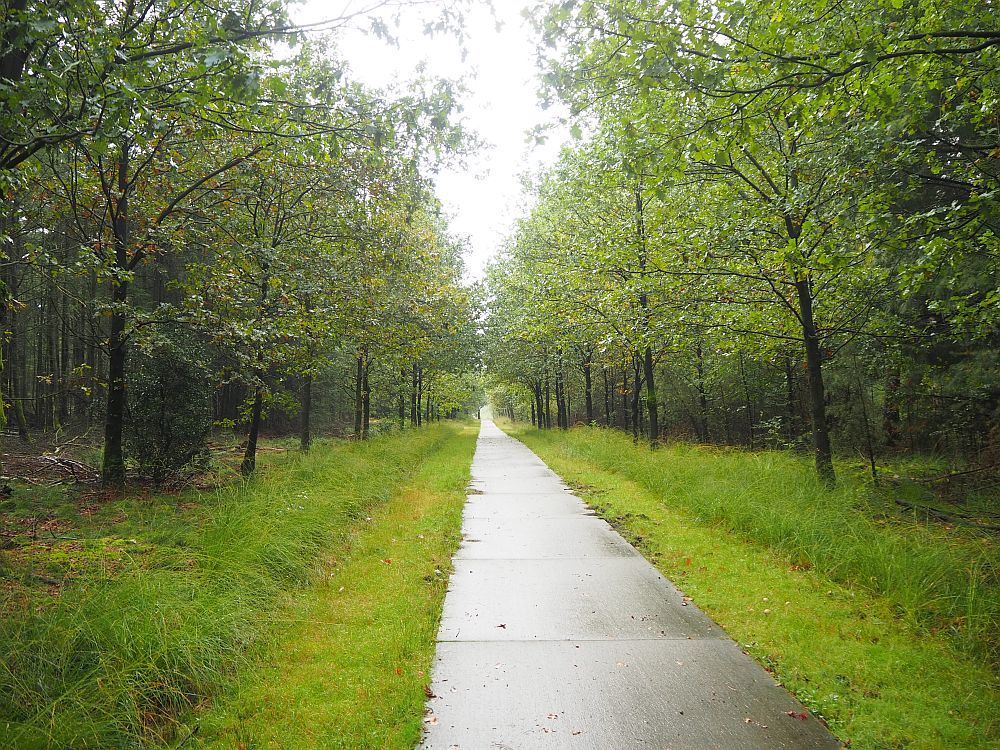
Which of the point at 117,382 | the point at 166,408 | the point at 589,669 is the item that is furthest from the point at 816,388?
the point at 117,382

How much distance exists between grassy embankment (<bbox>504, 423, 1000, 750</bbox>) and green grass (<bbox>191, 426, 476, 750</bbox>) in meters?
2.38

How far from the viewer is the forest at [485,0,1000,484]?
4.18 m

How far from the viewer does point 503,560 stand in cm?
584

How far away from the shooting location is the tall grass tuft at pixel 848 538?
163 inches

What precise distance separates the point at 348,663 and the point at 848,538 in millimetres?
5011

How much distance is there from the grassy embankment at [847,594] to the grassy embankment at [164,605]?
8.22ft

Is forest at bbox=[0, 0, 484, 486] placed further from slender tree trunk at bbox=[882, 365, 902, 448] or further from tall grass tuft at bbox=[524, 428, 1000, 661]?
slender tree trunk at bbox=[882, 365, 902, 448]

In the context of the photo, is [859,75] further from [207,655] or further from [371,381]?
[371,381]

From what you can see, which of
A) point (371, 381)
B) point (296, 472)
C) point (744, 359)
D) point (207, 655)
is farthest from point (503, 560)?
point (371, 381)

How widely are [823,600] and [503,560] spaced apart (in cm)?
304

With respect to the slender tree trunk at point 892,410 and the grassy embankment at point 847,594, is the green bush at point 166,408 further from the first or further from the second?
the slender tree trunk at point 892,410

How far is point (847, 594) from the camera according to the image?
4617mm

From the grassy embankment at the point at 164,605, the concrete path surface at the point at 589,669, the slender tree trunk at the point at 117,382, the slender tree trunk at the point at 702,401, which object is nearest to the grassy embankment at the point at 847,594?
the concrete path surface at the point at 589,669

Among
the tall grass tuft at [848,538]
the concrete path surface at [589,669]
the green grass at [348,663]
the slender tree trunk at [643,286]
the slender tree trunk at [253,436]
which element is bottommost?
the concrete path surface at [589,669]
